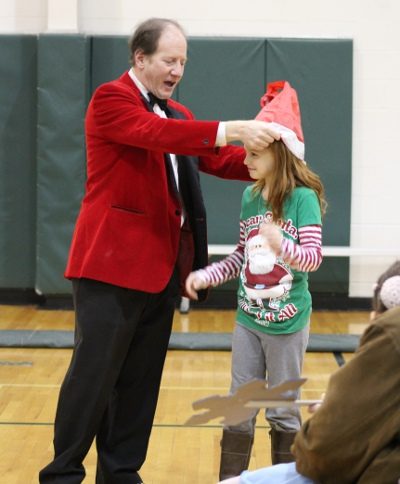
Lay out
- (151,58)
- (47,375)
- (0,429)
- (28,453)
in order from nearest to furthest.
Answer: (151,58), (28,453), (0,429), (47,375)

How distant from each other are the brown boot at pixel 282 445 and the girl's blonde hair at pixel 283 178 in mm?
710

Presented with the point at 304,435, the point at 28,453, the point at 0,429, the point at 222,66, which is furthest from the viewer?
the point at 222,66

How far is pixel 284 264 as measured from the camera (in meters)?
3.06

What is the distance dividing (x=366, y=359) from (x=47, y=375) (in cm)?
356

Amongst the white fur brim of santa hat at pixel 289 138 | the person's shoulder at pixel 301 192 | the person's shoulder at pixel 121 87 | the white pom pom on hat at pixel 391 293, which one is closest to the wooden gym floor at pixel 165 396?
the person's shoulder at pixel 301 192

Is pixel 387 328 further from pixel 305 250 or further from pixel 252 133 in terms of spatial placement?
pixel 252 133

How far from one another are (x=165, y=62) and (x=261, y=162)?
0.45 metres

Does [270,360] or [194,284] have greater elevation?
[194,284]

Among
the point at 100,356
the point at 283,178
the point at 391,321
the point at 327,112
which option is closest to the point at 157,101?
the point at 283,178

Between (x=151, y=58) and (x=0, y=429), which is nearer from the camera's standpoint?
(x=151, y=58)

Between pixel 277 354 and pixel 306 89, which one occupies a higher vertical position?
pixel 306 89

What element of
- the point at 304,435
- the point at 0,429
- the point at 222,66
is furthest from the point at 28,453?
the point at 222,66

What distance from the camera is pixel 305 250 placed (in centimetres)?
292

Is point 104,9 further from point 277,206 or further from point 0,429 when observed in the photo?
point 277,206
